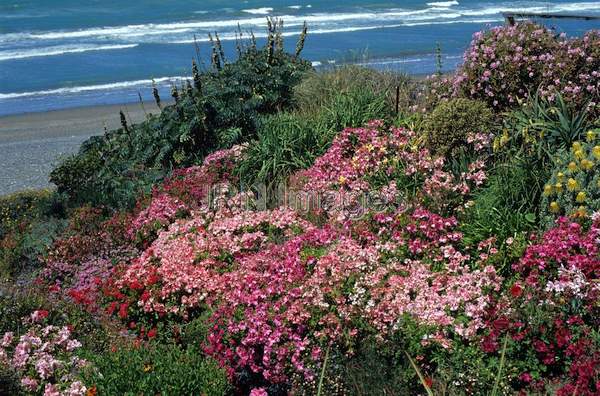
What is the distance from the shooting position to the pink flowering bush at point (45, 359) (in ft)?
21.6

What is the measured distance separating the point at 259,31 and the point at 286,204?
31269 millimetres

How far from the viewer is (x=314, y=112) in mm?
12109

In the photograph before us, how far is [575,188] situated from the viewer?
7895 millimetres

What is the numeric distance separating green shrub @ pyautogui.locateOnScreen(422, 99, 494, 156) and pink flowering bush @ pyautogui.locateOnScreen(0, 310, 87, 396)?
4760 mm

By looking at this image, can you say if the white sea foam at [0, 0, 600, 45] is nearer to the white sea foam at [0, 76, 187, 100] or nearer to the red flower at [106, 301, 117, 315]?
the white sea foam at [0, 76, 187, 100]

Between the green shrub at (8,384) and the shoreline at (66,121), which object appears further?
the shoreline at (66,121)

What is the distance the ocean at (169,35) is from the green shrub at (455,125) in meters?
11.5

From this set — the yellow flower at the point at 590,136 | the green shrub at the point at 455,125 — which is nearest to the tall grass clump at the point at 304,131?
the green shrub at the point at 455,125

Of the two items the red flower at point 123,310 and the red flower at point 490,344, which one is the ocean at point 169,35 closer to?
the red flower at point 123,310

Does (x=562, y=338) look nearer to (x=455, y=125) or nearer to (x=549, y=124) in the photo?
(x=549, y=124)

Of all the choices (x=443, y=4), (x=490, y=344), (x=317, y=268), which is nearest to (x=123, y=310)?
(x=317, y=268)

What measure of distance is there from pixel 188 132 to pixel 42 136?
9.74 meters

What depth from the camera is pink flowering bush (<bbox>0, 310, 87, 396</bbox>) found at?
6.60 meters

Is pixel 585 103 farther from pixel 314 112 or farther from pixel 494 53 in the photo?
pixel 314 112
